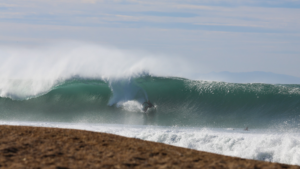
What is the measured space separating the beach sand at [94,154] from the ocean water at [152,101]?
22.0 ft

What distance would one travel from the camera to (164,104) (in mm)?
16453

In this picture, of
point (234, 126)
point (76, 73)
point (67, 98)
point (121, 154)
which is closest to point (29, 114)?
point (67, 98)

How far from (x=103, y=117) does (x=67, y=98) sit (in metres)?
3.24

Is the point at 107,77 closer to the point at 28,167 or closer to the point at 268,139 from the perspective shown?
the point at 268,139

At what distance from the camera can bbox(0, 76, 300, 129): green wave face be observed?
48.8ft

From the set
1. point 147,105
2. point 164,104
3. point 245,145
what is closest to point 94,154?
point 245,145

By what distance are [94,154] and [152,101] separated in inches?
451

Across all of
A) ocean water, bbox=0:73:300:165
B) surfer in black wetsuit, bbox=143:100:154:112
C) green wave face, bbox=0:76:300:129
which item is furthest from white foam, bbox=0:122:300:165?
surfer in black wetsuit, bbox=143:100:154:112

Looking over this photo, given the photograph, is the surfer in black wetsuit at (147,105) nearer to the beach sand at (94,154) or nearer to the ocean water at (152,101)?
the ocean water at (152,101)

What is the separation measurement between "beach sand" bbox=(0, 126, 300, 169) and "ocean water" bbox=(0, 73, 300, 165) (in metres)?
6.72

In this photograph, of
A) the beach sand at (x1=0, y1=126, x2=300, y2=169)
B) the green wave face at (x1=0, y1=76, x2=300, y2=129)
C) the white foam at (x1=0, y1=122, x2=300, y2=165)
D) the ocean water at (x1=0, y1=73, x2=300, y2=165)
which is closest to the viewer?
the beach sand at (x1=0, y1=126, x2=300, y2=169)

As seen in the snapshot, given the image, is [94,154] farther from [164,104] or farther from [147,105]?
[164,104]

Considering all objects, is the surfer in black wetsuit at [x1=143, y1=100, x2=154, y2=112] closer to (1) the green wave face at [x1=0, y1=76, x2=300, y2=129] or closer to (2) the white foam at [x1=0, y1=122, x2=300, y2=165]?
(1) the green wave face at [x1=0, y1=76, x2=300, y2=129]

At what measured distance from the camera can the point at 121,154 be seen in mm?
5238
